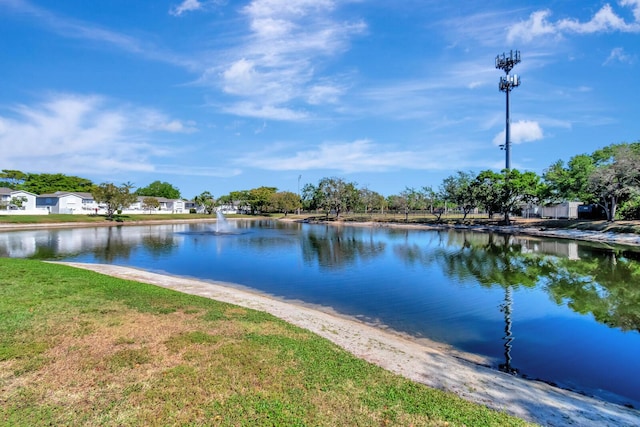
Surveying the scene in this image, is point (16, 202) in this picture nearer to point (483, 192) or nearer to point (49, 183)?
point (49, 183)

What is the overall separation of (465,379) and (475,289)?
1092cm

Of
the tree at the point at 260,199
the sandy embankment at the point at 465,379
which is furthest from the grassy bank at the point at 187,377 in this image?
the tree at the point at 260,199

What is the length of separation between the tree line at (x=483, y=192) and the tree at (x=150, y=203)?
0.93 ft

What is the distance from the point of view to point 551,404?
6.13 metres

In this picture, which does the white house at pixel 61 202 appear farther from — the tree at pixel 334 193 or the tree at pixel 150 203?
the tree at pixel 334 193

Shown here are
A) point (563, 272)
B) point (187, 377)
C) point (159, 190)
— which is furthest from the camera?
Result: point (159, 190)

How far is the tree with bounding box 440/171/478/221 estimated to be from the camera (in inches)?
2436

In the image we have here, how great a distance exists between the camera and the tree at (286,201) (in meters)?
101

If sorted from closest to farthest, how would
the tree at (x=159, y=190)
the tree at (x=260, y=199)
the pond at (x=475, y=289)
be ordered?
the pond at (x=475, y=289) < the tree at (x=260, y=199) < the tree at (x=159, y=190)

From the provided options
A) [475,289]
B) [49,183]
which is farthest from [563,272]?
[49,183]

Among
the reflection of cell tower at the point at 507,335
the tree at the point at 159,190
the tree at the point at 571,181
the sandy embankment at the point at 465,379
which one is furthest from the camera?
the tree at the point at 159,190

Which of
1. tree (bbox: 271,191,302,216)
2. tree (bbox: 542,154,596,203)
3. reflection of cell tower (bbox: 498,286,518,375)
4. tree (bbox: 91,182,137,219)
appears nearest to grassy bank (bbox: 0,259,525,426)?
reflection of cell tower (bbox: 498,286,518,375)

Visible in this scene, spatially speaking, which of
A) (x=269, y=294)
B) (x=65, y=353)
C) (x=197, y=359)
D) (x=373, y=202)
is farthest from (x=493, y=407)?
(x=373, y=202)

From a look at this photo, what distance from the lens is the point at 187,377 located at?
559 centimetres
